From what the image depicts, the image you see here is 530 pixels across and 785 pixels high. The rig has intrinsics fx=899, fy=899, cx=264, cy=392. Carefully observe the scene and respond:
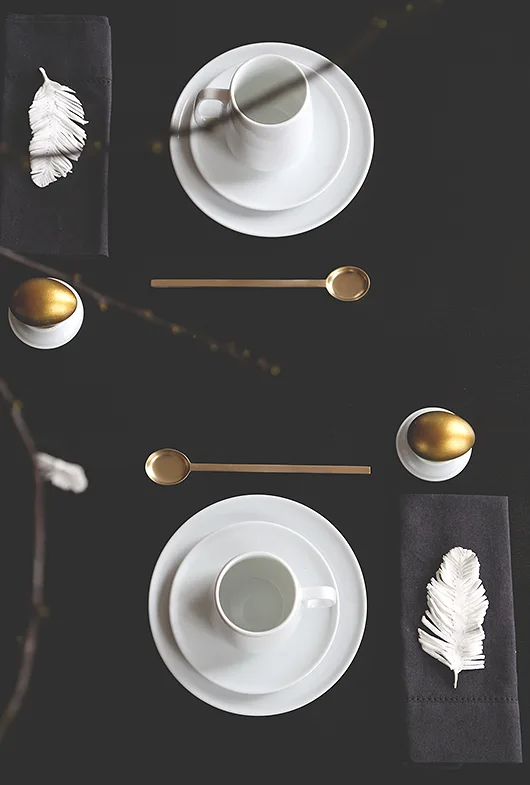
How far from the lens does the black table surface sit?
0.92 m

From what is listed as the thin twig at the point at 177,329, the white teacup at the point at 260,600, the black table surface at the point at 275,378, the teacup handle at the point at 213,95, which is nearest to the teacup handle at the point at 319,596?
the white teacup at the point at 260,600

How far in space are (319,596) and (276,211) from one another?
43 cm

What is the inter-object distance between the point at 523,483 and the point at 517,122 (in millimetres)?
434

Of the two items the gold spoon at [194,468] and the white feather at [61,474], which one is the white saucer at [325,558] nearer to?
the gold spoon at [194,468]

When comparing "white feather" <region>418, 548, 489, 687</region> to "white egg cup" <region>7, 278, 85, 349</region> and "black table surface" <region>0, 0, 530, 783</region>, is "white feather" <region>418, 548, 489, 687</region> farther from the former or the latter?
"white egg cup" <region>7, 278, 85, 349</region>

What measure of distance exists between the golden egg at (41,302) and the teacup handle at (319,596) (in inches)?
15.1

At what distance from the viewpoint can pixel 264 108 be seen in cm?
102

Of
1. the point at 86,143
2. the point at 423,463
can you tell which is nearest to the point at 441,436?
the point at 423,463

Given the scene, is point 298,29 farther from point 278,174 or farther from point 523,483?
point 523,483

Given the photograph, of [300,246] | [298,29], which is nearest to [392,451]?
[300,246]

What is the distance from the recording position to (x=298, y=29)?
110 centimetres

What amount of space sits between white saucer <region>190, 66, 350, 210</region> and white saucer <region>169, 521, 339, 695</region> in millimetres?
360

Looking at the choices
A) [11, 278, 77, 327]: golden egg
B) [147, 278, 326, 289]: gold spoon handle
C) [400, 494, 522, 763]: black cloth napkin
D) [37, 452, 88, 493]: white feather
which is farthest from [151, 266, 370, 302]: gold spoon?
[37, 452, 88, 493]: white feather

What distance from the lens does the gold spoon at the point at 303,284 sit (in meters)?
1.02
